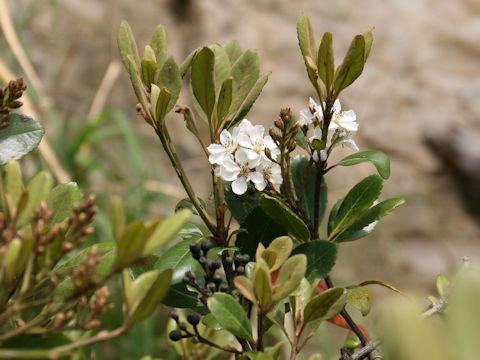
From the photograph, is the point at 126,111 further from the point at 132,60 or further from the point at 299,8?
the point at 132,60

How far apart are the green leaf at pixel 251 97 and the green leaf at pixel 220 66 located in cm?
3

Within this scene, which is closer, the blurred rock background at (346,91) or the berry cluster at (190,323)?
the berry cluster at (190,323)

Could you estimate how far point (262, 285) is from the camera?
34cm

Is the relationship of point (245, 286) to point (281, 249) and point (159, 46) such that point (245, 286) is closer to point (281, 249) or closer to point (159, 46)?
point (281, 249)

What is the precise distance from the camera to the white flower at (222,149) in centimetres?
43

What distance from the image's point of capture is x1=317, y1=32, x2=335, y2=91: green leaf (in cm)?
39

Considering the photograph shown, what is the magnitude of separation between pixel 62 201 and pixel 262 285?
17 cm

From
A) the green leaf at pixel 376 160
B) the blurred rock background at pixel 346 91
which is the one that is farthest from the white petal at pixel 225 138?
the blurred rock background at pixel 346 91

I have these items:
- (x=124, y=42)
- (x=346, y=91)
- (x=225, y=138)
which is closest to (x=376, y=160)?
(x=225, y=138)

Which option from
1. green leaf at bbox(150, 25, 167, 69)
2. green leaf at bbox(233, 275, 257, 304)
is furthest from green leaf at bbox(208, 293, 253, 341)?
green leaf at bbox(150, 25, 167, 69)

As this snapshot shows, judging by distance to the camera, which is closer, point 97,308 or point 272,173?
point 97,308

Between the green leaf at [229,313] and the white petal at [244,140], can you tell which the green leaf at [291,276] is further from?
the white petal at [244,140]

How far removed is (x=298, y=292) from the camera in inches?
15.6

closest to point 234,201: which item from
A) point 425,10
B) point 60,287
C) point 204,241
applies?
point 204,241
